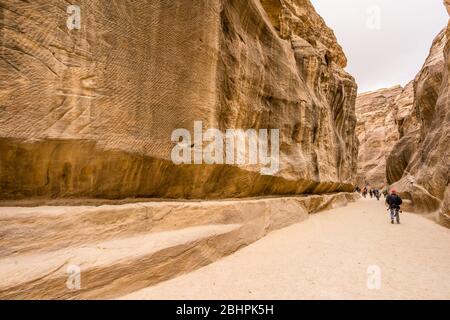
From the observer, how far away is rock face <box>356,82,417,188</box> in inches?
1305

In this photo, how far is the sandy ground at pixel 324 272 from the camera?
10.8 feet

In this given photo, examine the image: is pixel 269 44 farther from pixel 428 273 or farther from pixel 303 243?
pixel 428 273

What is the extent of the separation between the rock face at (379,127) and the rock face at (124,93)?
26.0 m

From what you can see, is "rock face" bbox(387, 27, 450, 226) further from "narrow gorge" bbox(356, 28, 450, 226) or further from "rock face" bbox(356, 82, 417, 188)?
"rock face" bbox(356, 82, 417, 188)

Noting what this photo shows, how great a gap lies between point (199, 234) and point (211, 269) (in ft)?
1.91

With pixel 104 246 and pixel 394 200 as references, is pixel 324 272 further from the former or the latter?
pixel 394 200

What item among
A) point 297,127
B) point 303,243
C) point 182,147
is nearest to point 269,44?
point 297,127

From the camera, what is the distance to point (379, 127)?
1646 inches

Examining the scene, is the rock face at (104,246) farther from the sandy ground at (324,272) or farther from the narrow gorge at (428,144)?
the narrow gorge at (428,144)

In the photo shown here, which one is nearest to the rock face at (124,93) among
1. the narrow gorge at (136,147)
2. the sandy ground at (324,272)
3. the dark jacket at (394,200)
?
the narrow gorge at (136,147)

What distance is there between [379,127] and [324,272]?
4505 centimetres

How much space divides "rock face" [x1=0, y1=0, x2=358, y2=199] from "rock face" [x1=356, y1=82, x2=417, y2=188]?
26.0 metres

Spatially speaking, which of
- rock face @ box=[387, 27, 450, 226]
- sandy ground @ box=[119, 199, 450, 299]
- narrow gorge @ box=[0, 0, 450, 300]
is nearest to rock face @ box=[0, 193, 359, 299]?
narrow gorge @ box=[0, 0, 450, 300]

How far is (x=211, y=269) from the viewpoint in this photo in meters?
4.15
